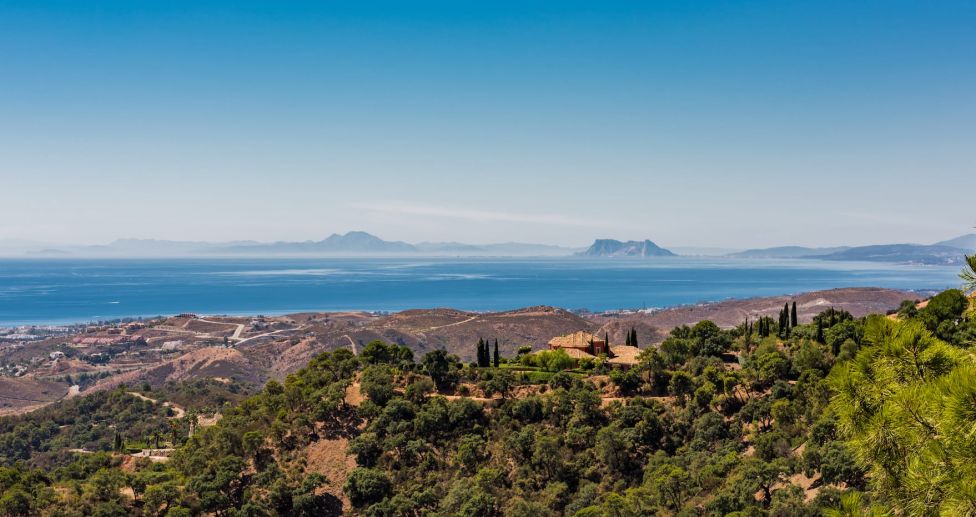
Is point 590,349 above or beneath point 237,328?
above

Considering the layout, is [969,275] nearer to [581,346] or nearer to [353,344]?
[581,346]

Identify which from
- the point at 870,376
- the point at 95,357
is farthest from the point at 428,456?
the point at 95,357

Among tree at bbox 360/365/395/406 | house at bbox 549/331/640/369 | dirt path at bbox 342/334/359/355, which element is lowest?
dirt path at bbox 342/334/359/355

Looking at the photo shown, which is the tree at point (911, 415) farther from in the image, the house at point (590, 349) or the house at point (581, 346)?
the house at point (581, 346)

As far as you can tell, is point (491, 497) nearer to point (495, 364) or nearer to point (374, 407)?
point (374, 407)

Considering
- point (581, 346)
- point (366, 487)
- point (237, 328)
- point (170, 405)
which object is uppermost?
point (581, 346)

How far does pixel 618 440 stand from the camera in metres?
35.7

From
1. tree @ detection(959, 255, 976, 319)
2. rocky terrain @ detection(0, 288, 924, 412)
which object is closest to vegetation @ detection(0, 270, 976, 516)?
tree @ detection(959, 255, 976, 319)

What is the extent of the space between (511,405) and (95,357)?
4039 inches

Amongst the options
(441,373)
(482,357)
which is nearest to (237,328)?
(482,357)

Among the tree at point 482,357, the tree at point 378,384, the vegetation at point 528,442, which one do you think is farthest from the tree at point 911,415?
the tree at point 482,357

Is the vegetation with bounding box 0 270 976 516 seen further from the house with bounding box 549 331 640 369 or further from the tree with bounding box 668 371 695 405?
the house with bounding box 549 331 640 369

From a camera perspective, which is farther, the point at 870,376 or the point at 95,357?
the point at 95,357

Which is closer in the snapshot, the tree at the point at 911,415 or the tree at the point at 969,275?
the tree at the point at 911,415
